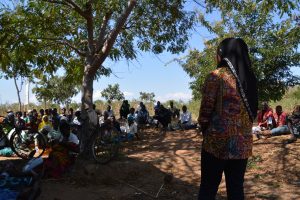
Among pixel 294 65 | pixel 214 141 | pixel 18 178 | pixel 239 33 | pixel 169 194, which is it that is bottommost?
pixel 169 194

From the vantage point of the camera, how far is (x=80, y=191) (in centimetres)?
630

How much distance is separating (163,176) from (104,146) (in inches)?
54.9

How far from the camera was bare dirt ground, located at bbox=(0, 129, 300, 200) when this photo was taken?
6.00m

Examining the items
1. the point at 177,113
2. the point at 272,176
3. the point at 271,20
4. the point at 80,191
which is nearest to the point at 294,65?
the point at 271,20

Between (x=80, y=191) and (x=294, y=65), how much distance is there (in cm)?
969

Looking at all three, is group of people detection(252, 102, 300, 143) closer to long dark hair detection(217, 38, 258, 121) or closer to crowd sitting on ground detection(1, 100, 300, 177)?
crowd sitting on ground detection(1, 100, 300, 177)

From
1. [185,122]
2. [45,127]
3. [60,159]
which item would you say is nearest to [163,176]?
[60,159]

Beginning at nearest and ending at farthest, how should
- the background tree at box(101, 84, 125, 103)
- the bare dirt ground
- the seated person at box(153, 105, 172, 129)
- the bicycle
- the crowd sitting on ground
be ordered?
the bare dirt ground, the crowd sitting on ground, the bicycle, the seated person at box(153, 105, 172, 129), the background tree at box(101, 84, 125, 103)

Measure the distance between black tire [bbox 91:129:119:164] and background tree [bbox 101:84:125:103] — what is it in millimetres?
19489

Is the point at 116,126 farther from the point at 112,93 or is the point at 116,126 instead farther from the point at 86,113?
the point at 112,93

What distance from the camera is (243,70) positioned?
306cm

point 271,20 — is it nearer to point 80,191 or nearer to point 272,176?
point 272,176

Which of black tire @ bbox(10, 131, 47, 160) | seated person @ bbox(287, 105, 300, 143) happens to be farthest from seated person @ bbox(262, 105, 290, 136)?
black tire @ bbox(10, 131, 47, 160)

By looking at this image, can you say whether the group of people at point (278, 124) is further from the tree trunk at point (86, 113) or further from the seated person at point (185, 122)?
the tree trunk at point (86, 113)
